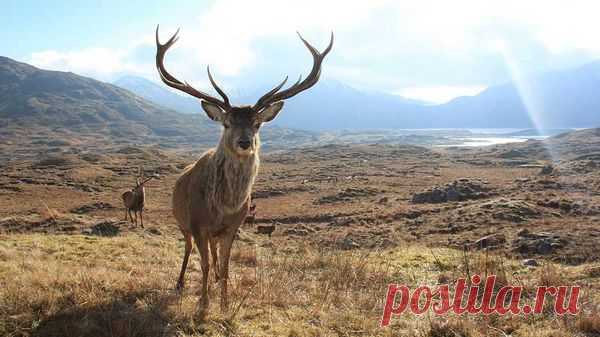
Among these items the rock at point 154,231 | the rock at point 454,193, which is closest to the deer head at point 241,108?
the rock at point 154,231

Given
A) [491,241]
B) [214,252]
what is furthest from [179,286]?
[491,241]

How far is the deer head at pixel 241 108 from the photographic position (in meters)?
6.86

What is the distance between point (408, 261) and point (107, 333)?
7.78 m

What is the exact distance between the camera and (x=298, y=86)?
25.6 ft

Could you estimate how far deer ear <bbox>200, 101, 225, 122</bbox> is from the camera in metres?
7.37

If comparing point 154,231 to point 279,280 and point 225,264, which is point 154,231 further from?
point 225,264

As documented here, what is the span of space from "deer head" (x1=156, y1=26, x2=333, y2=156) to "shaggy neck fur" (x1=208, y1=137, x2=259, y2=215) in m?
0.16

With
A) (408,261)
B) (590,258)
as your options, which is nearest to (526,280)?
(408,261)

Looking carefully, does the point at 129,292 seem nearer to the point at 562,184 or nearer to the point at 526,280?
the point at 526,280

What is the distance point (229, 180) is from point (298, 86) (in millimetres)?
2127

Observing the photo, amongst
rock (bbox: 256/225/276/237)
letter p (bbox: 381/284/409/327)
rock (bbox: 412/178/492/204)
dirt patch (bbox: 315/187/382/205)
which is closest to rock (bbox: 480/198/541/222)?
rock (bbox: 412/178/492/204)

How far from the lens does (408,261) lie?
11000 mm

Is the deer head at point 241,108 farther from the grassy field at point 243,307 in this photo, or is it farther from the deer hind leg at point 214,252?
the grassy field at point 243,307

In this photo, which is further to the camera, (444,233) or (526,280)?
(444,233)
